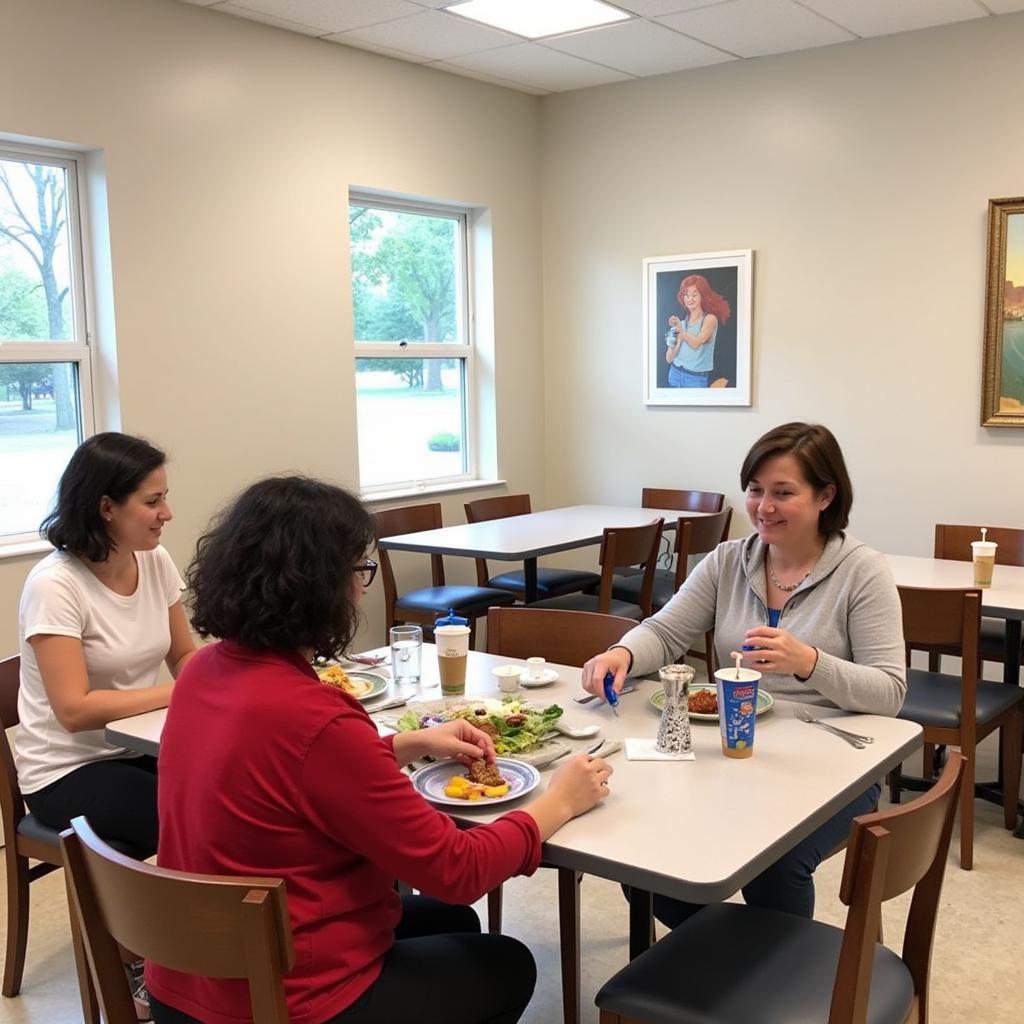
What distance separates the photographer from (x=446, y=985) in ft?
5.06

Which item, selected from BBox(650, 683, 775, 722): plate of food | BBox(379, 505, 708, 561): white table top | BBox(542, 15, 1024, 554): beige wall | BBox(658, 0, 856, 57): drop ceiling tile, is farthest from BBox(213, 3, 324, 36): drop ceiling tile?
BBox(650, 683, 775, 722): plate of food

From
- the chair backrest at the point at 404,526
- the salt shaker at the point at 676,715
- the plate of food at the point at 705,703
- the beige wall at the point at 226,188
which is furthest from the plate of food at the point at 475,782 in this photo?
the chair backrest at the point at 404,526

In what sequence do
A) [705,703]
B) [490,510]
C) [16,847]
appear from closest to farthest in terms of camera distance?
[705,703] → [16,847] → [490,510]

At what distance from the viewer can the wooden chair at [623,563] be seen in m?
3.94

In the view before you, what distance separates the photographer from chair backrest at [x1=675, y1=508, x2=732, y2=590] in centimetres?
430

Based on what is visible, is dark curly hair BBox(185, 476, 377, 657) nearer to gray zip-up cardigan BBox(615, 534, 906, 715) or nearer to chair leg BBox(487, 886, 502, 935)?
gray zip-up cardigan BBox(615, 534, 906, 715)

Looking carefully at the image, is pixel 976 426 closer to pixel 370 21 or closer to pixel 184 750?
pixel 370 21

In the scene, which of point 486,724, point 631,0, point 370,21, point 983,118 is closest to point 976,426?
point 983,118

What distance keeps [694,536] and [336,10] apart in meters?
2.36

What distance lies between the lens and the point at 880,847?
53.8 inches

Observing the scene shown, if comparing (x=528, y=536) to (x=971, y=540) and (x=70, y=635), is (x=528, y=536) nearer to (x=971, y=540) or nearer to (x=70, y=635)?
(x=971, y=540)

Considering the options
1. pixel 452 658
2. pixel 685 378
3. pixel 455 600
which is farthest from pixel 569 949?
pixel 685 378

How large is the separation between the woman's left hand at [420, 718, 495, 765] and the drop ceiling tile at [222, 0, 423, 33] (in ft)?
10.0

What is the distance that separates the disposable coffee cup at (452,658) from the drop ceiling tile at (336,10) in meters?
2.68
